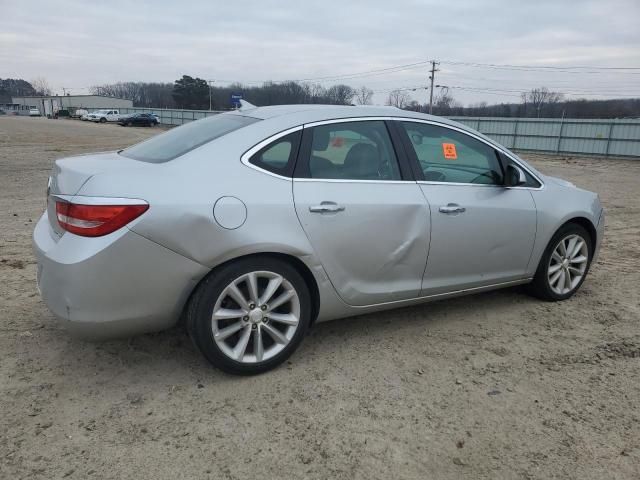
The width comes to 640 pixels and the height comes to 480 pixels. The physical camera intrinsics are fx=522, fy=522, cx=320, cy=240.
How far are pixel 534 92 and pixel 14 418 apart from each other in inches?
3150

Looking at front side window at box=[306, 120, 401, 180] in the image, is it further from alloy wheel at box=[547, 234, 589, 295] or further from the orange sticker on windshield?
alloy wheel at box=[547, 234, 589, 295]

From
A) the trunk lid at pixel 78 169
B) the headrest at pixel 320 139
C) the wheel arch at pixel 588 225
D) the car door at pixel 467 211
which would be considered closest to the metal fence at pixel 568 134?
the wheel arch at pixel 588 225

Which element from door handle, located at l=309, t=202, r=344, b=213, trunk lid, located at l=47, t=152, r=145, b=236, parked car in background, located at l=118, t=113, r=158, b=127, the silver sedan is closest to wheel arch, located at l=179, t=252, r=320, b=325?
the silver sedan

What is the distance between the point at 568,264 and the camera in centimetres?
446

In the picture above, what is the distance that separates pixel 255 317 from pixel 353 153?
1.24 m

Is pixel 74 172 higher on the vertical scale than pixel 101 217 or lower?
higher

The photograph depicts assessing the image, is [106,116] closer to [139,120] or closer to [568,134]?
[139,120]

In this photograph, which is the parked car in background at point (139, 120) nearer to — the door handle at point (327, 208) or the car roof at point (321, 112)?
the car roof at point (321, 112)

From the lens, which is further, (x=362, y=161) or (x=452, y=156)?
(x=452, y=156)

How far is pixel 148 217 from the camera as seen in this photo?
8.70 ft

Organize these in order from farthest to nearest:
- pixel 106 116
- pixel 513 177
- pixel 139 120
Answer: pixel 106 116 → pixel 139 120 → pixel 513 177

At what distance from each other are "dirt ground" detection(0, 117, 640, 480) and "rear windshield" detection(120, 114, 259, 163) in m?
1.25

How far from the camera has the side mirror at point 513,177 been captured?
12.9 ft

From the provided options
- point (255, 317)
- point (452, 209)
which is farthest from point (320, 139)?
point (255, 317)
